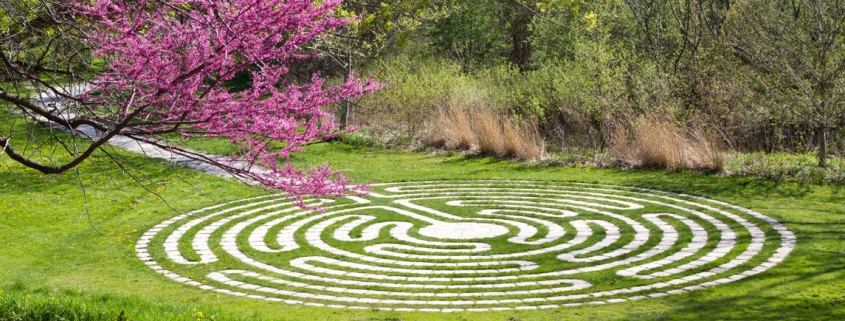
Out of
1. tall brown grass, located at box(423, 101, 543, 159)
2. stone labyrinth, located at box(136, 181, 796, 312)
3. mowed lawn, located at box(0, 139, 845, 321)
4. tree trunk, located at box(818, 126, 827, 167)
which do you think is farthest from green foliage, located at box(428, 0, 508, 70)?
stone labyrinth, located at box(136, 181, 796, 312)

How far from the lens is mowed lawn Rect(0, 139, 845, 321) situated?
22.2 feet

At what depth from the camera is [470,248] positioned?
9609 mm

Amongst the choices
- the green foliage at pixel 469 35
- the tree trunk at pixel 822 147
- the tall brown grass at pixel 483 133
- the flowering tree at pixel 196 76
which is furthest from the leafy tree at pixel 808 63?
the green foliage at pixel 469 35

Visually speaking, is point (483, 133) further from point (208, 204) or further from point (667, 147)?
point (208, 204)

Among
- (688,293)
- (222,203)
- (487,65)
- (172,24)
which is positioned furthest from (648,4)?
(172,24)

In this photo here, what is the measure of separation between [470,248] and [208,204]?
4.31 metres

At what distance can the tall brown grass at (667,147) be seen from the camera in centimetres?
1442

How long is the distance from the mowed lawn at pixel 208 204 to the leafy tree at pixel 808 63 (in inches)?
58.1

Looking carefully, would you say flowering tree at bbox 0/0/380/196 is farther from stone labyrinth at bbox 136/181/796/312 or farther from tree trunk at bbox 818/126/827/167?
tree trunk at bbox 818/126/827/167

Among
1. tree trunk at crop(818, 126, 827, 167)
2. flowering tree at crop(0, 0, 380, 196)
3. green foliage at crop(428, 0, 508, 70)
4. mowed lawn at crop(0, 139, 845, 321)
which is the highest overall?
green foliage at crop(428, 0, 508, 70)

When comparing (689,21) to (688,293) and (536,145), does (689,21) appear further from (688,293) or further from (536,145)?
(688,293)

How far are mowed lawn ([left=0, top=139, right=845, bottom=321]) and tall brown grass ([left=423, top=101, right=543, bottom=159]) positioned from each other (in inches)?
17.0

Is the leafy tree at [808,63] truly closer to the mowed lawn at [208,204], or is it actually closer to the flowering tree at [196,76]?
the mowed lawn at [208,204]

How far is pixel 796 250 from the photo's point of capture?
8875 millimetres
